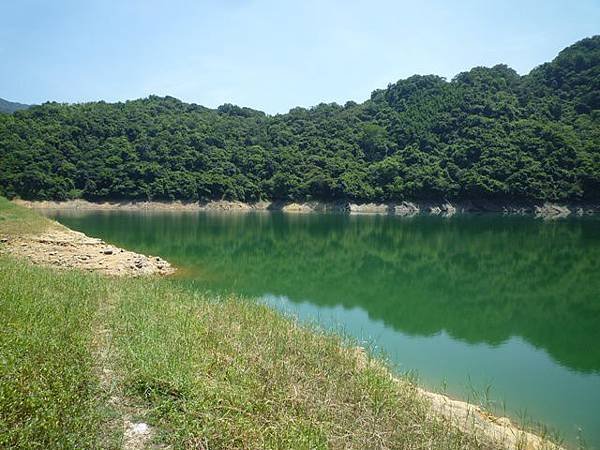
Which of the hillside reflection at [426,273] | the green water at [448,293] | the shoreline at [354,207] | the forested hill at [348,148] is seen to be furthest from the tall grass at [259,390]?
the forested hill at [348,148]

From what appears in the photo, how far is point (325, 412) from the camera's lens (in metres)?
5.85

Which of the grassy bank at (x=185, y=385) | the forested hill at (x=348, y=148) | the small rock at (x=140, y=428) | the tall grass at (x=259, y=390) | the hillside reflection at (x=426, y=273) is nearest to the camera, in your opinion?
the grassy bank at (x=185, y=385)

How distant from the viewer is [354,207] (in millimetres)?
67438

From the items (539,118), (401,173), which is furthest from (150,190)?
(539,118)

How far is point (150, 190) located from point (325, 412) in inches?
2474

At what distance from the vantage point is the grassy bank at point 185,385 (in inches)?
178

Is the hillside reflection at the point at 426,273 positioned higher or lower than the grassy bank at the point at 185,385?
lower

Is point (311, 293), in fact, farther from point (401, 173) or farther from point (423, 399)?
point (401, 173)

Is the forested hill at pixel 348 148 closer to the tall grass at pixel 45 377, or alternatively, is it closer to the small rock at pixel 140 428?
the tall grass at pixel 45 377

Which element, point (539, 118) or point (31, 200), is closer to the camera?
point (31, 200)

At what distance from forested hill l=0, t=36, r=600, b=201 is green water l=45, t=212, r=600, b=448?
2468 cm

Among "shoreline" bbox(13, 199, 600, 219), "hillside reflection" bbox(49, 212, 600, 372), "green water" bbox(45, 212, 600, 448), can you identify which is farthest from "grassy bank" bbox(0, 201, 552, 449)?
"shoreline" bbox(13, 199, 600, 219)

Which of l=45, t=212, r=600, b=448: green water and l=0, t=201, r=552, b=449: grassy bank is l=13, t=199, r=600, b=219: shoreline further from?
l=0, t=201, r=552, b=449: grassy bank

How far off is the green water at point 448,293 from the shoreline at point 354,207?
73.4 feet
